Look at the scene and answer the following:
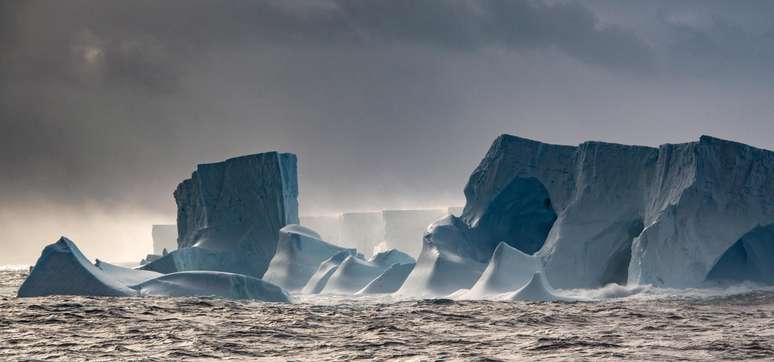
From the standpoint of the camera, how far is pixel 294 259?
99.1 feet

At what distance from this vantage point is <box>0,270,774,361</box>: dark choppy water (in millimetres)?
10930

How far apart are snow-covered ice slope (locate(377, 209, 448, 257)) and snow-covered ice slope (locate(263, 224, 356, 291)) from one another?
2549cm

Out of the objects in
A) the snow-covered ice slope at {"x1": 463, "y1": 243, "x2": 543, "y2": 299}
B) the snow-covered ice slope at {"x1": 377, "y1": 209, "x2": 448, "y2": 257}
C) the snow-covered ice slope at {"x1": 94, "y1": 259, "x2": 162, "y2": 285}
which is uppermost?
the snow-covered ice slope at {"x1": 377, "y1": 209, "x2": 448, "y2": 257}

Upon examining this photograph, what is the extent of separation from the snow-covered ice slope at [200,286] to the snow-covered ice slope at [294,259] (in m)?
8.16

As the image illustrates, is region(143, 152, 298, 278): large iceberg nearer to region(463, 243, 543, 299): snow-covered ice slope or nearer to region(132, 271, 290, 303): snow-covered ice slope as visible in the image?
region(132, 271, 290, 303): snow-covered ice slope

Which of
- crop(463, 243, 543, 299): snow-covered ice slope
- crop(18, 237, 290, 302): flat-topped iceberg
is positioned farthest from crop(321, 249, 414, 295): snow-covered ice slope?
crop(463, 243, 543, 299): snow-covered ice slope

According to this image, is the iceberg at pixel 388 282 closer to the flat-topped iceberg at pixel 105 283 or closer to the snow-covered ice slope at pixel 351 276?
the snow-covered ice slope at pixel 351 276

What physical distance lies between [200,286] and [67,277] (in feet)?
9.22

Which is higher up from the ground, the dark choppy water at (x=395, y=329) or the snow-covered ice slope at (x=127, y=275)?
the snow-covered ice slope at (x=127, y=275)

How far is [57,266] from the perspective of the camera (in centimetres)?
1994

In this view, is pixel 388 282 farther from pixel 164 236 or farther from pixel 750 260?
pixel 164 236

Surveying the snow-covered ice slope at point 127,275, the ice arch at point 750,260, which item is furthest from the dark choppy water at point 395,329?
the snow-covered ice slope at point 127,275

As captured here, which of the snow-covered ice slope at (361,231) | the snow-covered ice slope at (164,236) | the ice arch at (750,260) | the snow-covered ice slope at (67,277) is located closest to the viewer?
the snow-covered ice slope at (67,277)

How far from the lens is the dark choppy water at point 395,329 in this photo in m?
10.9
